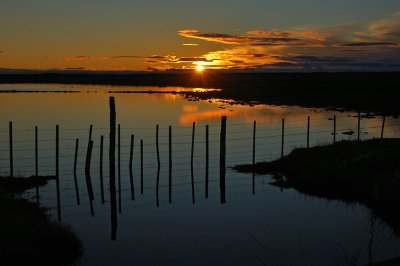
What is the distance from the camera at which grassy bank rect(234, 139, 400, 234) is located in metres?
16.8

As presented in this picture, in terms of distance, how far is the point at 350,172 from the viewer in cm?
2008

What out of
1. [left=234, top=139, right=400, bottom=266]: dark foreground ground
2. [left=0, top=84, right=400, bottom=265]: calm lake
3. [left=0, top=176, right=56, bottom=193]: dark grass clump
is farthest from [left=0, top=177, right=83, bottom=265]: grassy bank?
[left=234, top=139, right=400, bottom=266]: dark foreground ground

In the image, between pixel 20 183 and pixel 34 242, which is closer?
pixel 34 242

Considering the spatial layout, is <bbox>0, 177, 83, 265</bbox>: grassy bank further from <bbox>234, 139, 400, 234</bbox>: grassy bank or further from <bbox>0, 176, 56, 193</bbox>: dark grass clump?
<bbox>234, 139, 400, 234</bbox>: grassy bank

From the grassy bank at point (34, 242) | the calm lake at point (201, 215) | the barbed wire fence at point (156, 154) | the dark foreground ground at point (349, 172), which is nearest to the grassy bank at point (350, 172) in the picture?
the dark foreground ground at point (349, 172)

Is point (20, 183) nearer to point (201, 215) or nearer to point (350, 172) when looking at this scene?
point (201, 215)

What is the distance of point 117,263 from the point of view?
1243cm

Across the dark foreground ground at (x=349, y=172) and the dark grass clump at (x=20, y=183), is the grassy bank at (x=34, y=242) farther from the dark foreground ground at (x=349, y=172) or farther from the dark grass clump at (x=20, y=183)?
the dark foreground ground at (x=349, y=172)

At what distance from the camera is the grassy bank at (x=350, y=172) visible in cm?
1675

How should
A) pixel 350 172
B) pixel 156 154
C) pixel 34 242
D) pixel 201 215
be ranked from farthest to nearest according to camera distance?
1. pixel 156 154
2. pixel 350 172
3. pixel 201 215
4. pixel 34 242

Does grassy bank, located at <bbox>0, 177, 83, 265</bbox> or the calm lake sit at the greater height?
grassy bank, located at <bbox>0, 177, 83, 265</bbox>

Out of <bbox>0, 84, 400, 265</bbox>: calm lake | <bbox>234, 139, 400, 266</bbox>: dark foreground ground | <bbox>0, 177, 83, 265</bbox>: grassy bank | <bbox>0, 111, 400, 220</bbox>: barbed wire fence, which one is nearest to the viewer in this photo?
<bbox>0, 177, 83, 265</bbox>: grassy bank

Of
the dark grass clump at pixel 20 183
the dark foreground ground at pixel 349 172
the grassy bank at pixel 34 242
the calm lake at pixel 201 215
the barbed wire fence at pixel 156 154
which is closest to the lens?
the grassy bank at pixel 34 242

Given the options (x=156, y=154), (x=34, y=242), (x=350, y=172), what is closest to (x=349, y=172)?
(x=350, y=172)
